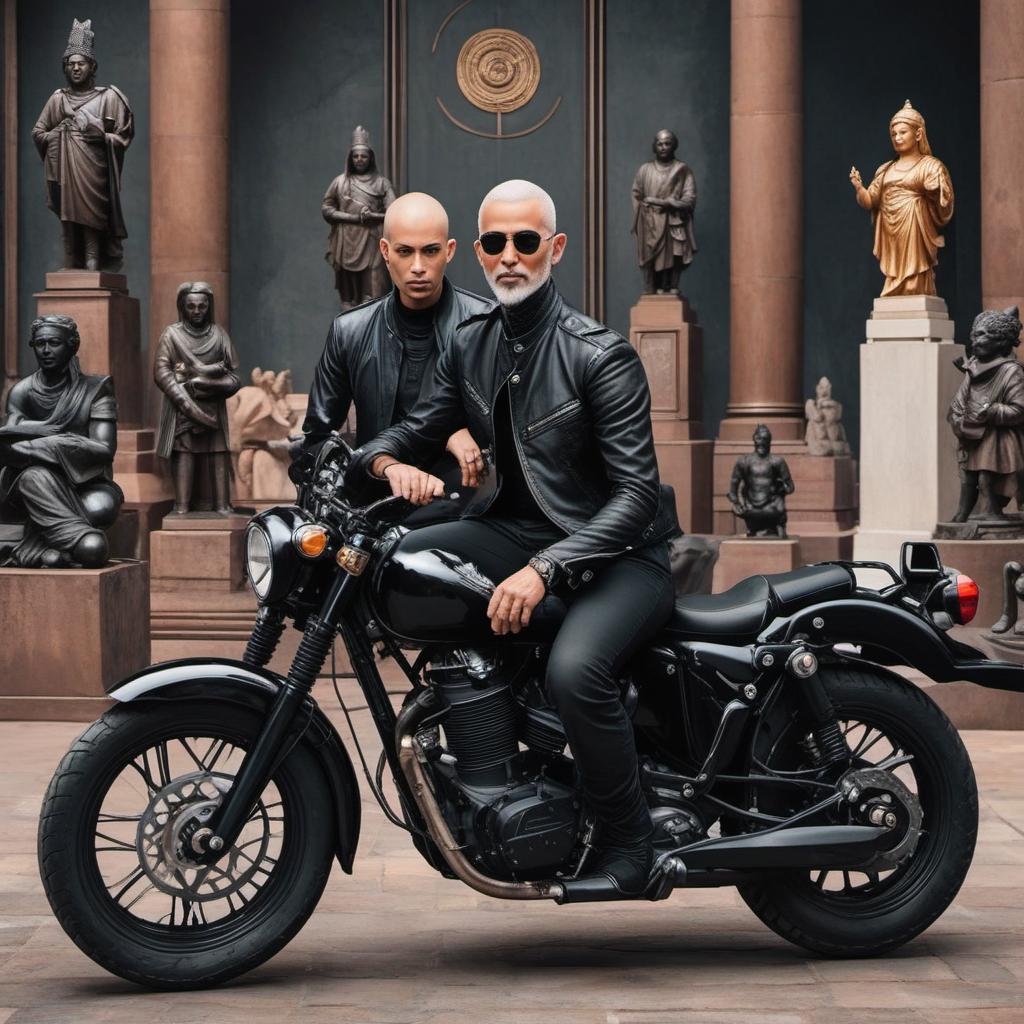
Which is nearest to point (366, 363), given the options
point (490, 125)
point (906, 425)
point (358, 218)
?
point (906, 425)

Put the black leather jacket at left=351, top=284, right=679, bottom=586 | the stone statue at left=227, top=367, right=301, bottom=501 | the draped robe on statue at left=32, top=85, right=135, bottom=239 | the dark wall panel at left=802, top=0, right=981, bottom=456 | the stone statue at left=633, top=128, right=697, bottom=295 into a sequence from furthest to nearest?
the dark wall panel at left=802, top=0, right=981, bottom=456 → the stone statue at left=227, top=367, right=301, bottom=501 → the stone statue at left=633, top=128, right=697, bottom=295 → the draped robe on statue at left=32, top=85, right=135, bottom=239 → the black leather jacket at left=351, top=284, right=679, bottom=586

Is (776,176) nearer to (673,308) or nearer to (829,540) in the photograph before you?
(673,308)

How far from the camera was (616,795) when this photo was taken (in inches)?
184

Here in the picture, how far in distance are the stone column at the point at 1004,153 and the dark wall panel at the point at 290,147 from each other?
817 cm

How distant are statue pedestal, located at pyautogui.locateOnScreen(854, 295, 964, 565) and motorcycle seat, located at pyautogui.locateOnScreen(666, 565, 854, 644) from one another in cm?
982

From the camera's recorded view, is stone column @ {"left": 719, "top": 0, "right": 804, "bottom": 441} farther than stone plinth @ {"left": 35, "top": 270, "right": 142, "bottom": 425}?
Yes

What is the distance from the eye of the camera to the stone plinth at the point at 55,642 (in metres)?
10.3

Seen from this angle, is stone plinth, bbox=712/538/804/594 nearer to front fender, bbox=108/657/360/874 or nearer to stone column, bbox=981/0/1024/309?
stone column, bbox=981/0/1024/309

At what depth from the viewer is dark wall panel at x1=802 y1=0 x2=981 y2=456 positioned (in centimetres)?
2222

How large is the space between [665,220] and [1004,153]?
389 centimetres

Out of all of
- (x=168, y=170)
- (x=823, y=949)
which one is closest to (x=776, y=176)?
(x=168, y=170)

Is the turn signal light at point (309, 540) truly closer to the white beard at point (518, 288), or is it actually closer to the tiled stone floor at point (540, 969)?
the white beard at point (518, 288)

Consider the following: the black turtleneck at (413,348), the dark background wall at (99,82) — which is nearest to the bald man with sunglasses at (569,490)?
the black turtleneck at (413,348)

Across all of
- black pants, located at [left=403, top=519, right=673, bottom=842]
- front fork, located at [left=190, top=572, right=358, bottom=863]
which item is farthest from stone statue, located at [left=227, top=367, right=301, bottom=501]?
front fork, located at [left=190, top=572, right=358, bottom=863]
